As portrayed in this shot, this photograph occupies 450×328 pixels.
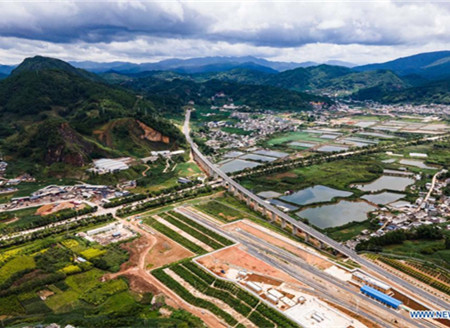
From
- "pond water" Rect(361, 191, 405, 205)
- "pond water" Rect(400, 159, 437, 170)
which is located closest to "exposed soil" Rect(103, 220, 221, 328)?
"pond water" Rect(361, 191, 405, 205)

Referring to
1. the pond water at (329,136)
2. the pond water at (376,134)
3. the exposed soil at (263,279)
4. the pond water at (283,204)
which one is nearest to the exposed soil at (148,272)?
the exposed soil at (263,279)

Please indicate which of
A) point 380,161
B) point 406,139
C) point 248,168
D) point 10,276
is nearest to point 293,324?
point 10,276

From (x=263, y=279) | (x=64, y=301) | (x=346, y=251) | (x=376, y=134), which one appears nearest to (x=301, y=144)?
(x=376, y=134)

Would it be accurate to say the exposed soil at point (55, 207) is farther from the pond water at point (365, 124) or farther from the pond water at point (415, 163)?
the pond water at point (365, 124)

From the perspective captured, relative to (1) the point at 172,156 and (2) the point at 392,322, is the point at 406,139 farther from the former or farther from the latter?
(2) the point at 392,322

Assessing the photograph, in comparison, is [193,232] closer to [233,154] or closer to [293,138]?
[233,154]

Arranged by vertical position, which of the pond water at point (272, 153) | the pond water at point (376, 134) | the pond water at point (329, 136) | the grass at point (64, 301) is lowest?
the grass at point (64, 301)

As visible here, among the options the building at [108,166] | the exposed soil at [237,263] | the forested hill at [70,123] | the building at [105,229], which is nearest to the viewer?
the exposed soil at [237,263]
